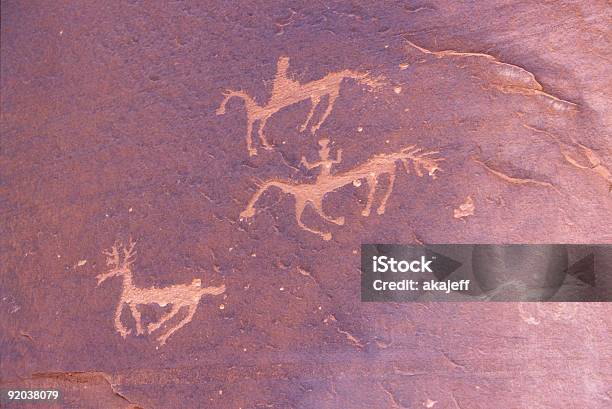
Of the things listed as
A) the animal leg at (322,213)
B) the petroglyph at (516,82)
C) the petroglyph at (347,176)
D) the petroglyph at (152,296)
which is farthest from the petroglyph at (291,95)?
the petroglyph at (152,296)

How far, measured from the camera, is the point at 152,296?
171cm

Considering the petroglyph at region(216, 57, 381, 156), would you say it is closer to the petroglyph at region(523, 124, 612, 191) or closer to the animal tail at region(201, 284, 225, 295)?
the animal tail at region(201, 284, 225, 295)

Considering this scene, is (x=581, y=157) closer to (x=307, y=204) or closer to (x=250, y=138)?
(x=307, y=204)

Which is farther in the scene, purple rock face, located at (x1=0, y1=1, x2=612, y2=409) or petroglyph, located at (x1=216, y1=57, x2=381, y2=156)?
petroglyph, located at (x1=216, y1=57, x2=381, y2=156)

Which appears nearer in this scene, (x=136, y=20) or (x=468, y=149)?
(x=468, y=149)

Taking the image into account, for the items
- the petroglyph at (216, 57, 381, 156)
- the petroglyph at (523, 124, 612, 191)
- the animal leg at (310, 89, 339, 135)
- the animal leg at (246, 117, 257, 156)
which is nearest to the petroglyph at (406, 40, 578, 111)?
the petroglyph at (523, 124, 612, 191)

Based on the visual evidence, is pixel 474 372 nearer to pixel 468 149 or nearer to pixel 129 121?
pixel 468 149

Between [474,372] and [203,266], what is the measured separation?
0.96 m

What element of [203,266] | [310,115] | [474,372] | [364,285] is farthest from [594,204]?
[203,266]

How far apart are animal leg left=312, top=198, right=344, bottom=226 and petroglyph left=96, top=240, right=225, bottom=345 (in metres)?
0.42

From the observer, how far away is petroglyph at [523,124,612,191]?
63.1 inches

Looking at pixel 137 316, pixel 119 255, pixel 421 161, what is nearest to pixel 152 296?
pixel 137 316

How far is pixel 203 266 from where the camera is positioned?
1.70 metres

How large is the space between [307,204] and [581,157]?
919 millimetres
